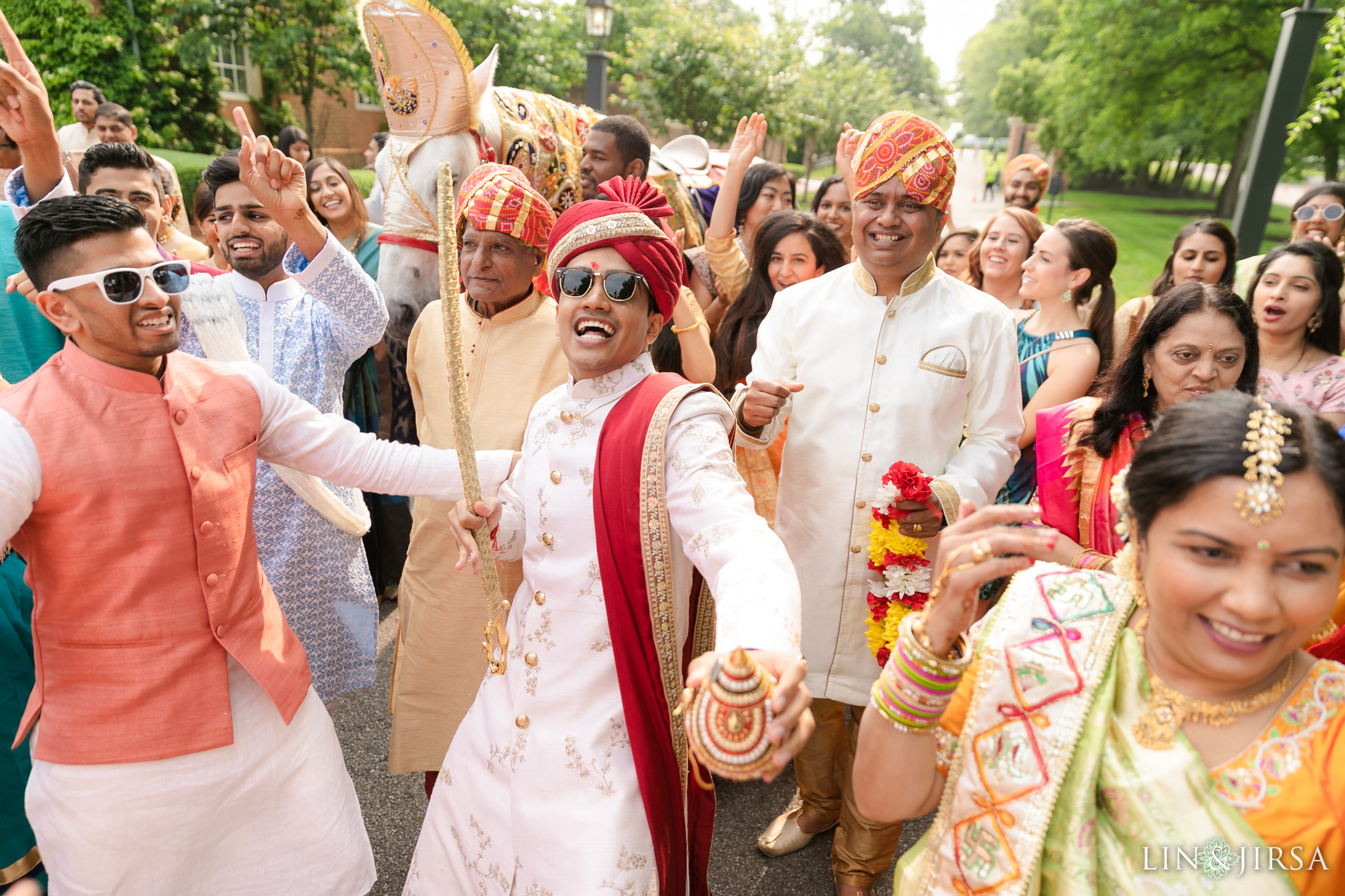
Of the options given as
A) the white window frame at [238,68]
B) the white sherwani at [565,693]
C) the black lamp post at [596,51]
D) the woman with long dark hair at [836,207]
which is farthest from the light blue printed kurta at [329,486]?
the white window frame at [238,68]

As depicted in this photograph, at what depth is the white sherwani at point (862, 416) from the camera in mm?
2828

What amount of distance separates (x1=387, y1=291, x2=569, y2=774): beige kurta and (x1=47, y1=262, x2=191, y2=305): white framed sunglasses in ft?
3.54

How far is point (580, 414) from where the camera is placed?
2178 millimetres

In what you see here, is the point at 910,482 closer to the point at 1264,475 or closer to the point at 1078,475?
the point at 1078,475

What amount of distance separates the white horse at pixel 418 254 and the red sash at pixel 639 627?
200cm

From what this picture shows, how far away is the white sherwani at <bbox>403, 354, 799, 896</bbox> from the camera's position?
192cm

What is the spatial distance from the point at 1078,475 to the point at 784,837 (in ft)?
5.78

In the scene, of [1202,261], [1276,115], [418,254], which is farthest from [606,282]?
[1276,115]

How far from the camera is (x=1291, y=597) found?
1.30 meters

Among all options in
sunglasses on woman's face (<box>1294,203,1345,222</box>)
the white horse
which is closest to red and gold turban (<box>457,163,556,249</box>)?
the white horse

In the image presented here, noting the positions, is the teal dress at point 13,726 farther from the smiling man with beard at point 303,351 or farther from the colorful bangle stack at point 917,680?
the colorful bangle stack at point 917,680

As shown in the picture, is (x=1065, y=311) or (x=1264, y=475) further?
(x=1065, y=311)

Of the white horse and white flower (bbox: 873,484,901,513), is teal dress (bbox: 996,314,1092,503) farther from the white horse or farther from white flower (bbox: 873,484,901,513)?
the white horse

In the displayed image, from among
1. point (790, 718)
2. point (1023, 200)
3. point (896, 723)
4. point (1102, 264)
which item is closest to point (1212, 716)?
point (896, 723)
